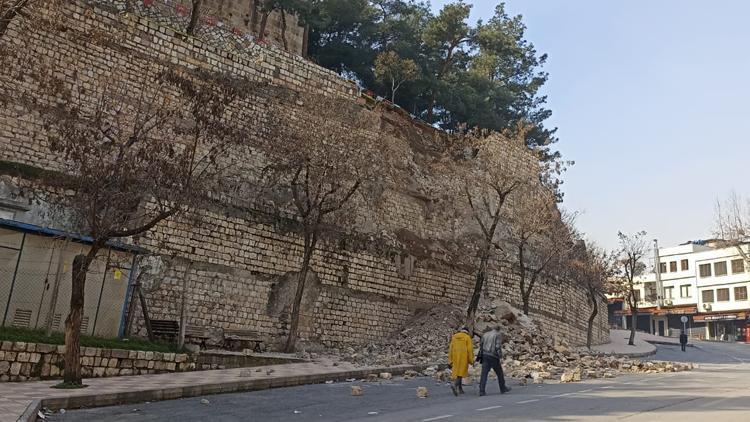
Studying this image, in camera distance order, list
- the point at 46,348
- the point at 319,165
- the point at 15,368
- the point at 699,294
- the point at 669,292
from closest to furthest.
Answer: the point at 15,368 < the point at 46,348 < the point at 319,165 < the point at 699,294 < the point at 669,292

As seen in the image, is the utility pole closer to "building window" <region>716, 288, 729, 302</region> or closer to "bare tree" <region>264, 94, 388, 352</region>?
"building window" <region>716, 288, 729, 302</region>

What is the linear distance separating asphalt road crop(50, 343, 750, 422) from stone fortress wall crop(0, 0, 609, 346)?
276 inches

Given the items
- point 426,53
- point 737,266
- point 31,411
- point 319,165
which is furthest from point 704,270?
point 31,411

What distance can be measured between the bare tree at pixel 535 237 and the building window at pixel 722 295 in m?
30.5

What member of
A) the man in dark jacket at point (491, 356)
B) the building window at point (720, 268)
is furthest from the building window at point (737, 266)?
the man in dark jacket at point (491, 356)

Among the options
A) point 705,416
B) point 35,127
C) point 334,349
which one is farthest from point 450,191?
point 705,416

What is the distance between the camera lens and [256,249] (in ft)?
63.9

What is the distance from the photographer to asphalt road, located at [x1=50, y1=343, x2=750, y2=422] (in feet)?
26.0

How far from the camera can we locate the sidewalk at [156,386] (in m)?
8.47

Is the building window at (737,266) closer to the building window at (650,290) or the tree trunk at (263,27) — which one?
the building window at (650,290)

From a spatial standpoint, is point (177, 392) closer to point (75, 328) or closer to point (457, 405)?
point (75, 328)

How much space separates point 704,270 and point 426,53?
40.3m

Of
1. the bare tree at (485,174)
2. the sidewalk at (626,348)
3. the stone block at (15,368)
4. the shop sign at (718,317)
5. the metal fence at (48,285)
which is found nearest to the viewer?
the stone block at (15,368)

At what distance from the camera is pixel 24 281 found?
12875 millimetres
